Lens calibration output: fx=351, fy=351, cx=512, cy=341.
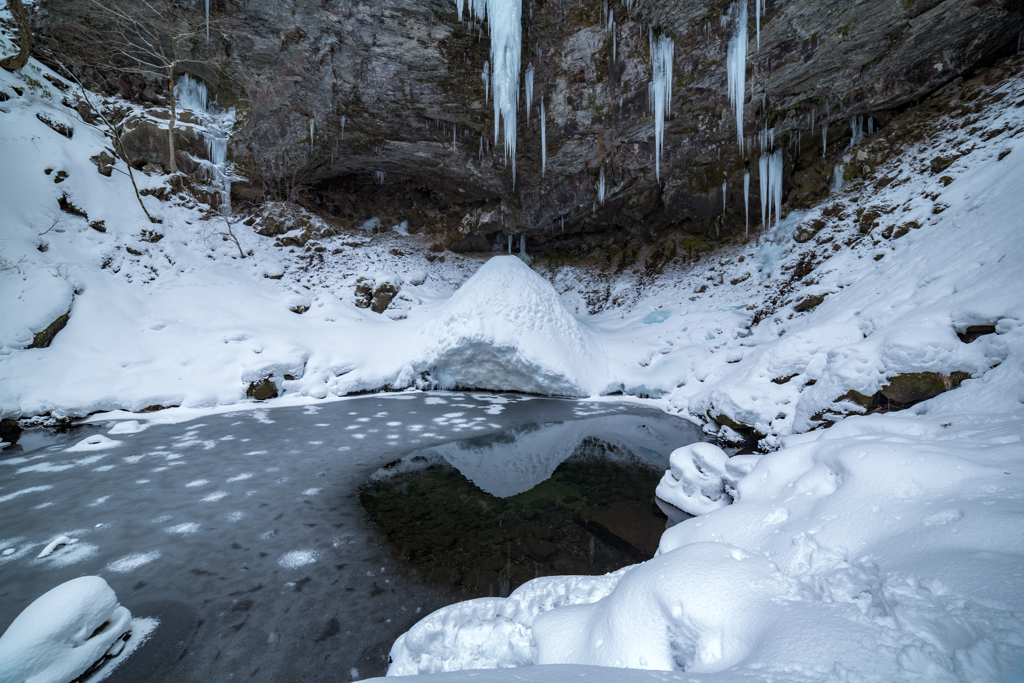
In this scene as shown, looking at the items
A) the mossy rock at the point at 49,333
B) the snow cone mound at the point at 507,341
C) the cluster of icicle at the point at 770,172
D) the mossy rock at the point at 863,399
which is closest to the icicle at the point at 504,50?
the snow cone mound at the point at 507,341

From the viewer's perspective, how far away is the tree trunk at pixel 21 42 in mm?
8187

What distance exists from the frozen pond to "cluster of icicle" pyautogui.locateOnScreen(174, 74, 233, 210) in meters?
8.99

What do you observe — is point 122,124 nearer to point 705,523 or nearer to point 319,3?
point 319,3

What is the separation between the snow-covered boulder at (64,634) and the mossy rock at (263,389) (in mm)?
5987

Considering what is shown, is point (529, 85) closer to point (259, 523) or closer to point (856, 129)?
point (856, 129)

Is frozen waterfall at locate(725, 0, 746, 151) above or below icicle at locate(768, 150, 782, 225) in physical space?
above

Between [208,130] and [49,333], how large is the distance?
7.74 m

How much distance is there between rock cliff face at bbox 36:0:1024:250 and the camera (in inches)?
283

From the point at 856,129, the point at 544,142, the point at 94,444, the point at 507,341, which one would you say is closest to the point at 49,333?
the point at 94,444

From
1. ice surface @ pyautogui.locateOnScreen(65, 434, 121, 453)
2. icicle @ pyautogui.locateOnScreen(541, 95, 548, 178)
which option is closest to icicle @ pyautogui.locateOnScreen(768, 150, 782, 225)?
icicle @ pyautogui.locateOnScreen(541, 95, 548, 178)

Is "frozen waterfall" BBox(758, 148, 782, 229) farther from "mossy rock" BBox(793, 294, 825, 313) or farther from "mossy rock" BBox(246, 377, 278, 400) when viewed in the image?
"mossy rock" BBox(246, 377, 278, 400)

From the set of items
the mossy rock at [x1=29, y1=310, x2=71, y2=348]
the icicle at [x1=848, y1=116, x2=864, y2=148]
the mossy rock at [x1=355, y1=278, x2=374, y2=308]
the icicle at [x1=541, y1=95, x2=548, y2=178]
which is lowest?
the mossy rock at [x1=29, y1=310, x2=71, y2=348]

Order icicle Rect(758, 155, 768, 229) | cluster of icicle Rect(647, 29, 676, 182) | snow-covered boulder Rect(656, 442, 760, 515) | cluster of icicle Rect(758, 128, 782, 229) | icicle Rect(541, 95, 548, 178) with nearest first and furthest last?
snow-covered boulder Rect(656, 442, 760, 515) → cluster of icicle Rect(647, 29, 676, 182) → cluster of icicle Rect(758, 128, 782, 229) → icicle Rect(758, 155, 768, 229) → icicle Rect(541, 95, 548, 178)

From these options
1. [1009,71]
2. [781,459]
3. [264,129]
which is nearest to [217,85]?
[264,129]
